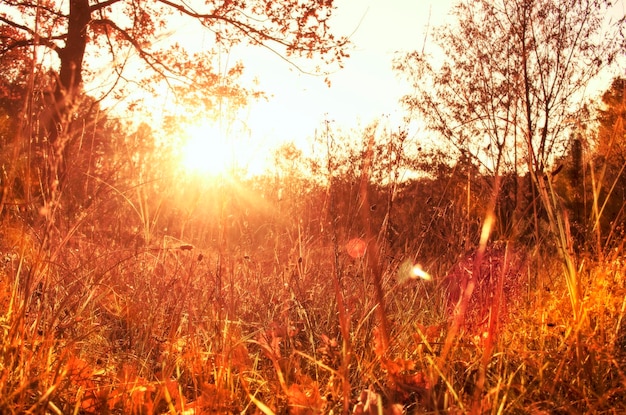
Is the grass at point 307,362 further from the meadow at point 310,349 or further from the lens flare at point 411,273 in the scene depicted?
the lens flare at point 411,273

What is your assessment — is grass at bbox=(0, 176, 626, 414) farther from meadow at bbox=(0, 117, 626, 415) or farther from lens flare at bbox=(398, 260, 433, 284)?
lens flare at bbox=(398, 260, 433, 284)

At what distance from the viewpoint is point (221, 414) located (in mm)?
1458

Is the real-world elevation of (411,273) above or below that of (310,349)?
above

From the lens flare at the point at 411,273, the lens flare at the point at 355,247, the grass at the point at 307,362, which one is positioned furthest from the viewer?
the lens flare at the point at 355,247

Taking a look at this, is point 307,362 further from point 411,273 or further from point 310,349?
point 411,273

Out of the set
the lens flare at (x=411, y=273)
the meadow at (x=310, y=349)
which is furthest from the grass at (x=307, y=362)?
the lens flare at (x=411, y=273)

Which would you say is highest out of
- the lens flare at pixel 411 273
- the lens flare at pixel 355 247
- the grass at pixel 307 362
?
the lens flare at pixel 355 247

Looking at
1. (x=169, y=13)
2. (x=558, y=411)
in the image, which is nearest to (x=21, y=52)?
(x=169, y=13)

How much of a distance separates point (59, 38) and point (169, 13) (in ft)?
6.55

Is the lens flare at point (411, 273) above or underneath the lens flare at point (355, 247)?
underneath

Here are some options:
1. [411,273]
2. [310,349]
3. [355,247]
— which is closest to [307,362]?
[310,349]

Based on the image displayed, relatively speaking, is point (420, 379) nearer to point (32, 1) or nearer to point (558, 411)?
point (558, 411)

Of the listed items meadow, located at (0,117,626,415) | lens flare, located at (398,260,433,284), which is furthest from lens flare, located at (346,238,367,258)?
lens flare, located at (398,260,433,284)

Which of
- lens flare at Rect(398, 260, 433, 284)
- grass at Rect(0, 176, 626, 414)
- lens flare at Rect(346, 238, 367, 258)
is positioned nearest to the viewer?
grass at Rect(0, 176, 626, 414)
